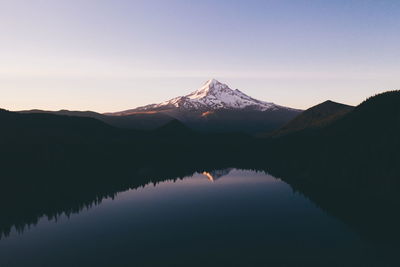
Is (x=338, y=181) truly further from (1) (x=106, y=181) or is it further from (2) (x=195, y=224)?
(1) (x=106, y=181)

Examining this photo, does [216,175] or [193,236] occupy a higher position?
[193,236]

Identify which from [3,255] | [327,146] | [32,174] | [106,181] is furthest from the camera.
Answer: [327,146]

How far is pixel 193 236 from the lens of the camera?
74750 mm

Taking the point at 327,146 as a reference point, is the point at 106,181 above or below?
below

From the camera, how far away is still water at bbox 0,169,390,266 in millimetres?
61328

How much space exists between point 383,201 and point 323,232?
4491cm

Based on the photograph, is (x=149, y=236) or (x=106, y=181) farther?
(x=106, y=181)

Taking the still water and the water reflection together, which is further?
the water reflection

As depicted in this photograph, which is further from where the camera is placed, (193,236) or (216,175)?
(216,175)

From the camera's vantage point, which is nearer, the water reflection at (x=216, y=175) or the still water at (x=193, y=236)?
the still water at (x=193, y=236)

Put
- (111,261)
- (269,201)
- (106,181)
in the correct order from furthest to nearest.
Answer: (106,181) → (269,201) → (111,261)

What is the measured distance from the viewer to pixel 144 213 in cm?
10019

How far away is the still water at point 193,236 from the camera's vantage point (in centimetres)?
6133

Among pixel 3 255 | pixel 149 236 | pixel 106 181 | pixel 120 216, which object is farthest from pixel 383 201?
pixel 106 181
